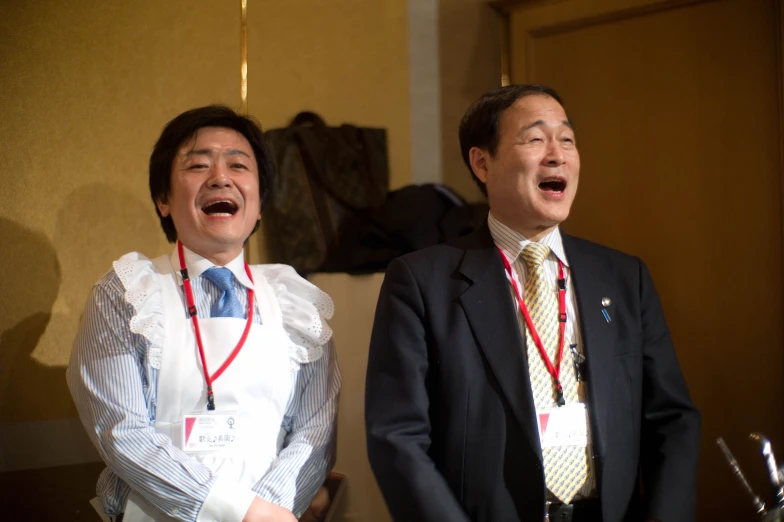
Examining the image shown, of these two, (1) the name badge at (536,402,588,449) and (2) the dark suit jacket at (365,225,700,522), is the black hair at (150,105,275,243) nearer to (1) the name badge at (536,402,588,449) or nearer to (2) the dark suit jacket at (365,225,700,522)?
(2) the dark suit jacket at (365,225,700,522)

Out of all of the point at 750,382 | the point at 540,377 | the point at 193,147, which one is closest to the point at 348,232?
the point at 193,147

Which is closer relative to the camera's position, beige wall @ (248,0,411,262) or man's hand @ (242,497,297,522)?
man's hand @ (242,497,297,522)

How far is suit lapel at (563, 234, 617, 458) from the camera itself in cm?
172

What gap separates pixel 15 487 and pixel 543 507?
1.70m

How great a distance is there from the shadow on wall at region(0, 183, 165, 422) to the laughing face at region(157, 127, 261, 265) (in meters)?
0.65

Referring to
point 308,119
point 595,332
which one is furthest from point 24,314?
point 595,332

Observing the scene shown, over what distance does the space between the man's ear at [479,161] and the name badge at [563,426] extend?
0.67 metres

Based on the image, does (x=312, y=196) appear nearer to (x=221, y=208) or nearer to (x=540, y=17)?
(x=221, y=208)

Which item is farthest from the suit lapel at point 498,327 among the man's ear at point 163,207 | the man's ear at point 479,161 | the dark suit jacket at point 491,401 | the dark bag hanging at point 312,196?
the dark bag hanging at point 312,196

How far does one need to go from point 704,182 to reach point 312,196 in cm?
157

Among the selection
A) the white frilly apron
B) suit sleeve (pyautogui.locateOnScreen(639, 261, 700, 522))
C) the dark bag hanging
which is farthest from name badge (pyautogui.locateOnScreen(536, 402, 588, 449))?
the dark bag hanging

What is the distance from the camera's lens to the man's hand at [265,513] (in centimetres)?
170

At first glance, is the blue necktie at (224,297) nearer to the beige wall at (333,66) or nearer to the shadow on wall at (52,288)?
the shadow on wall at (52,288)

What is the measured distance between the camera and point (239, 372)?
1.88 meters
